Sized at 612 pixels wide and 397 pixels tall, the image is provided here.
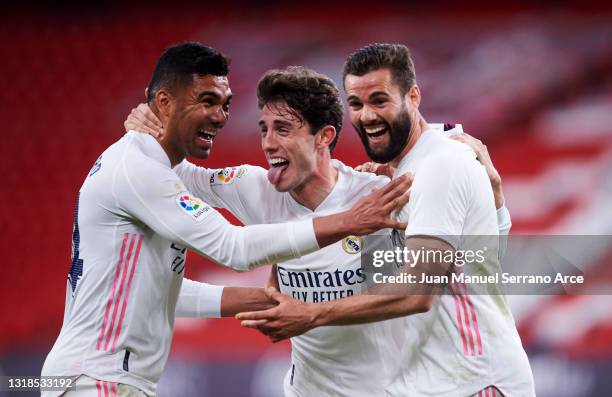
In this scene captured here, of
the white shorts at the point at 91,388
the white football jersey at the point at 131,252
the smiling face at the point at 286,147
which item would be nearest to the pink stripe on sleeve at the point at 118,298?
the white football jersey at the point at 131,252

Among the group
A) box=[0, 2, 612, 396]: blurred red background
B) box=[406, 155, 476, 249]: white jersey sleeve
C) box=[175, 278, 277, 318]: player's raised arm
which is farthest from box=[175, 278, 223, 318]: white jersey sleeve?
box=[0, 2, 612, 396]: blurred red background

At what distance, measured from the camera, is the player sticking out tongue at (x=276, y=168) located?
3963mm

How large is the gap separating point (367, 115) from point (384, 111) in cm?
7

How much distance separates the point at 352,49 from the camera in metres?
7.05

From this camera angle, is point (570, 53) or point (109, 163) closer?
point (109, 163)

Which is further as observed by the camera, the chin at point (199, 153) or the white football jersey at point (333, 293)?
the white football jersey at point (333, 293)

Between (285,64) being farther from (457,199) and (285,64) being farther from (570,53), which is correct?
(457,199)

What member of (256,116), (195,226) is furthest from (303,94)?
(256,116)

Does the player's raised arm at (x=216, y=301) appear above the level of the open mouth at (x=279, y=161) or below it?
below

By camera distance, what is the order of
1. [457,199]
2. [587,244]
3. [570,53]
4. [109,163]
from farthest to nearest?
[570,53] → [587,244] → [109,163] → [457,199]

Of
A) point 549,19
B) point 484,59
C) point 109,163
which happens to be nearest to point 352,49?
point 484,59

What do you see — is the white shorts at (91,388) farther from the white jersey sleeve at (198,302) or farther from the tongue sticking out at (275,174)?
the tongue sticking out at (275,174)

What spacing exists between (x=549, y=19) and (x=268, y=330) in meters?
4.56

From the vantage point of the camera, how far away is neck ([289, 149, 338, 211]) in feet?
13.3
